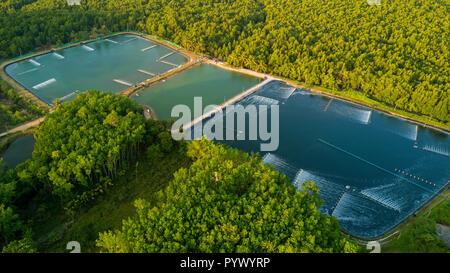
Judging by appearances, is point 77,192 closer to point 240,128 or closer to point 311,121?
point 240,128

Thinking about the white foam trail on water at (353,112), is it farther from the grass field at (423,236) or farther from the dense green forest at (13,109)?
the dense green forest at (13,109)

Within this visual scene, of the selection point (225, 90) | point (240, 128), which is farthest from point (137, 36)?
point (240, 128)

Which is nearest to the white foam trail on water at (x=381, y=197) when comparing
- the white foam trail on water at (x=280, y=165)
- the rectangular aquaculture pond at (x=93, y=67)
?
the white foam trail on water at (x=280, y=165)

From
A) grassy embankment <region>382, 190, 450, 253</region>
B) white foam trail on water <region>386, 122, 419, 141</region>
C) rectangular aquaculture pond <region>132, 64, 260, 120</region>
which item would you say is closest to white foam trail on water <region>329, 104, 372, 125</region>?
white foam trail on water <region>386, 122, 419, 141</region>

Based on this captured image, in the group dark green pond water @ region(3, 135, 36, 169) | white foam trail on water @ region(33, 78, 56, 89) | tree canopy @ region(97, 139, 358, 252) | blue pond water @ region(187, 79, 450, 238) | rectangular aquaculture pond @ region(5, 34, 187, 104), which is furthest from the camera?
rectangular aquaculture pond @ region(5, 34, 187, 104)

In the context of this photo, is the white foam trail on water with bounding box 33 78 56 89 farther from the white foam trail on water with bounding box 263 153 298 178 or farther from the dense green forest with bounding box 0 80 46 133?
the white foam trail on water with bounding box 263 153 298 178
